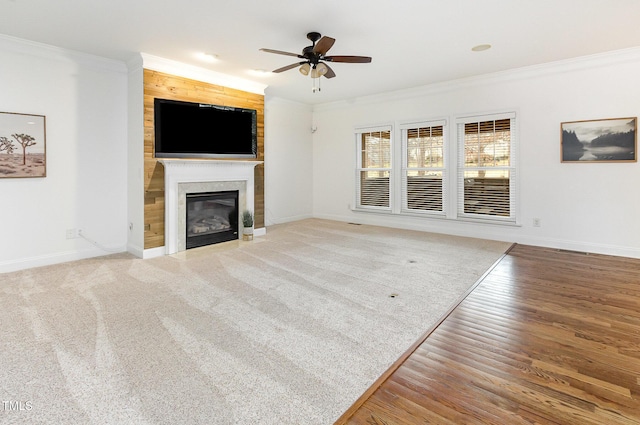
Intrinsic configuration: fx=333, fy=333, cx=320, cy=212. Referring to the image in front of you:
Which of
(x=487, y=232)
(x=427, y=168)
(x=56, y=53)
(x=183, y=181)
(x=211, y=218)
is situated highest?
(x=56, y=53)

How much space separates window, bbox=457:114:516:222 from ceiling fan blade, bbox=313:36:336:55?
11.4 ft

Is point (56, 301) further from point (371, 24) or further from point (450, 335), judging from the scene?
point (371, 24)

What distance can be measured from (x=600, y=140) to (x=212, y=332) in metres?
5.70

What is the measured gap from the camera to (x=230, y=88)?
19.0 feet

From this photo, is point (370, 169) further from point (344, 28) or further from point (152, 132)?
point (152, 132)

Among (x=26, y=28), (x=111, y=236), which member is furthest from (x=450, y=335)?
(x=26, y=28)

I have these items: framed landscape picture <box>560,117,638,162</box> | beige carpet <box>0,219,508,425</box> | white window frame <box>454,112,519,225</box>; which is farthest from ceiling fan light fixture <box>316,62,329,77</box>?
framed landscape picture <box>560,117,638,162</box>

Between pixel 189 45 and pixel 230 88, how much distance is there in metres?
1.47

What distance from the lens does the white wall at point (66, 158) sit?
4129 millimetres

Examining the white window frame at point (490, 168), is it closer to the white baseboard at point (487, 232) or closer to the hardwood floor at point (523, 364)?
the white baseboard at point (487, 232)

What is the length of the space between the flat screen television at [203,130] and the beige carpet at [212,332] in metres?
1.70

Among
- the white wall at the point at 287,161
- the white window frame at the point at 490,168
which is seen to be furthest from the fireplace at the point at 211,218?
the white window frame at the point at 490,168

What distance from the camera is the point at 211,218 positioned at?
5652 millimetres

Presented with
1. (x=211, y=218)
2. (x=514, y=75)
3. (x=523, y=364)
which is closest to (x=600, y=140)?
(x=514, y=75)
